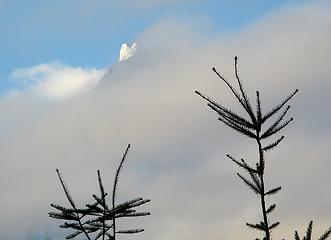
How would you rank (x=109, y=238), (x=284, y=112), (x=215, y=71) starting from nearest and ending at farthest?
(x=215, y=71)
(x=284, y=112)
(x=109, y=238)

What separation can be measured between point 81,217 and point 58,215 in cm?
54

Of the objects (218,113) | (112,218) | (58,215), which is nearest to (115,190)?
(112,218)

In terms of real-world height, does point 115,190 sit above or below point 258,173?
above

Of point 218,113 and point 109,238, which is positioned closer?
point 218,113

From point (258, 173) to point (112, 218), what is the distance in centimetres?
383

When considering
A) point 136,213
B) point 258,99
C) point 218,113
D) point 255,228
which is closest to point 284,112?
point 258,99

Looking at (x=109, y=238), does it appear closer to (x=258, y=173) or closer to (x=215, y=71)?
(x=258, y=173)

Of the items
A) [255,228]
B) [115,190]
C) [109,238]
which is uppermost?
[115,190]

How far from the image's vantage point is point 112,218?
1284cm

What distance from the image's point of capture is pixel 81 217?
12.7m

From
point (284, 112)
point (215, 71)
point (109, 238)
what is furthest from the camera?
point (109, 238)

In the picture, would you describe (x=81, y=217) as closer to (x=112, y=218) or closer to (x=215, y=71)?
(x=112, y=218)

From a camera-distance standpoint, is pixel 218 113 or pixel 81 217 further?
pixel 81 217

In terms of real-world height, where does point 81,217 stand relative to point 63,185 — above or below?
below
